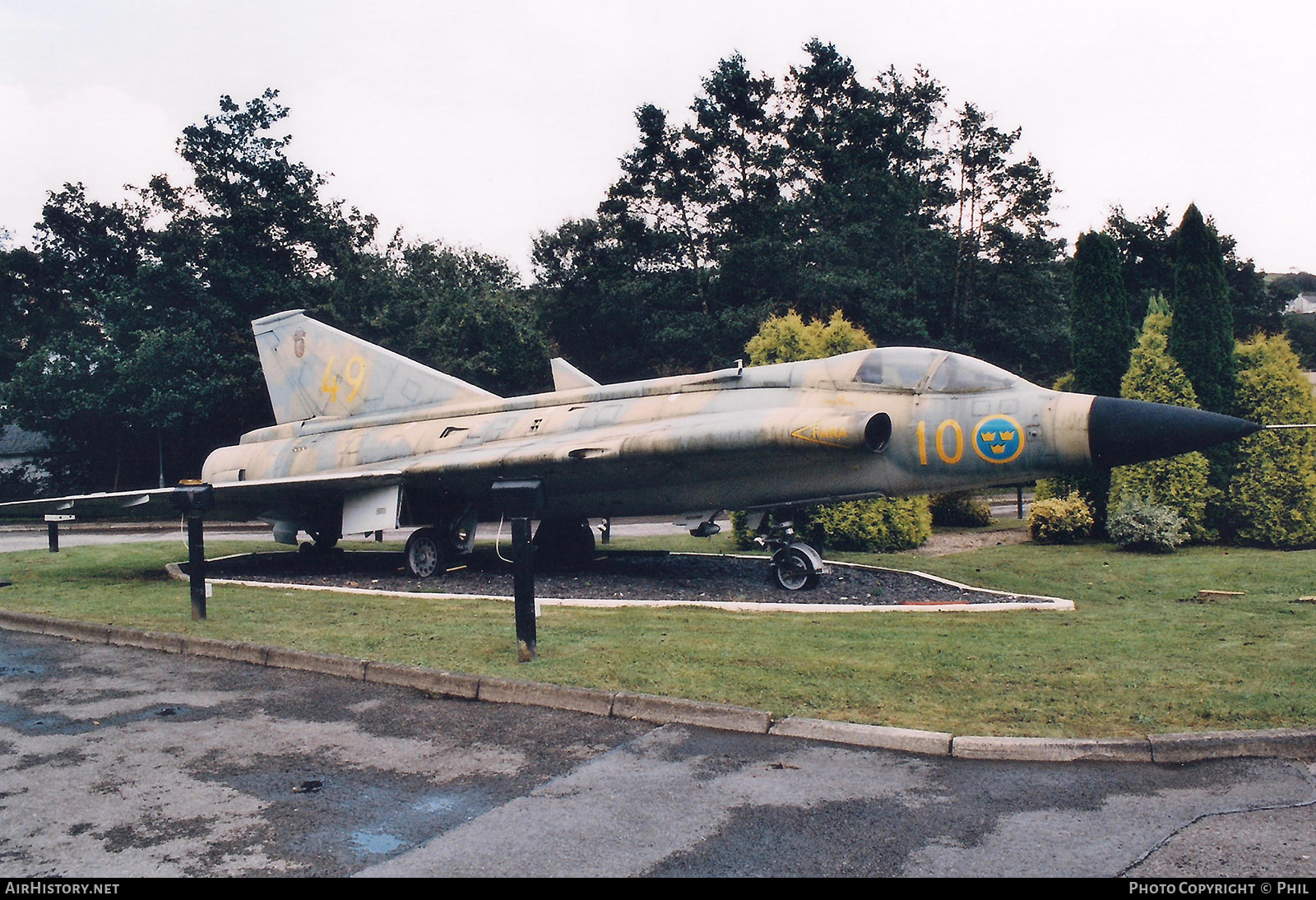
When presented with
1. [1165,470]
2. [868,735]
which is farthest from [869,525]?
[868,735]

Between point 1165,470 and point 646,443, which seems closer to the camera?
point 646,443

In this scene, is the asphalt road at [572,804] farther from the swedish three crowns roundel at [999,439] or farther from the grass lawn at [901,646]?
the swedish three crowns roundel at [999,439]

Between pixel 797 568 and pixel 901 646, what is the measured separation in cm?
451

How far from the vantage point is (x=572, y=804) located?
4.58 metres

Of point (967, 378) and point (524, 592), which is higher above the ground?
point (967, 378)

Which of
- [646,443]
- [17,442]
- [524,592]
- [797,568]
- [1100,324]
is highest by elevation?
[17,442]

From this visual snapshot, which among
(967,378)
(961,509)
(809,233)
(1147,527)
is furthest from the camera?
(809,233)

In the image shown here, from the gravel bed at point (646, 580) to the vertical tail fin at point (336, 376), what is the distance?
276cm

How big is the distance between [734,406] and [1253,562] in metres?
9.01

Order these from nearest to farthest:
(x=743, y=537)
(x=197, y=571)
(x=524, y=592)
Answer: (x=524, y=592), (x=197, y=571), (x=743, y=537)

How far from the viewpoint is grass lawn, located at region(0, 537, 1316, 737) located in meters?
5.86

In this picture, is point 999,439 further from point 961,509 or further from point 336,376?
point 961,509

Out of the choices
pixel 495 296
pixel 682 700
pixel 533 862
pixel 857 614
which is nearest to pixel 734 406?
pixel 857 614

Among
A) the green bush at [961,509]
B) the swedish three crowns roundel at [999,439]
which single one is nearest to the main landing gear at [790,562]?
the swedish three crowns roundel at [999,439]
